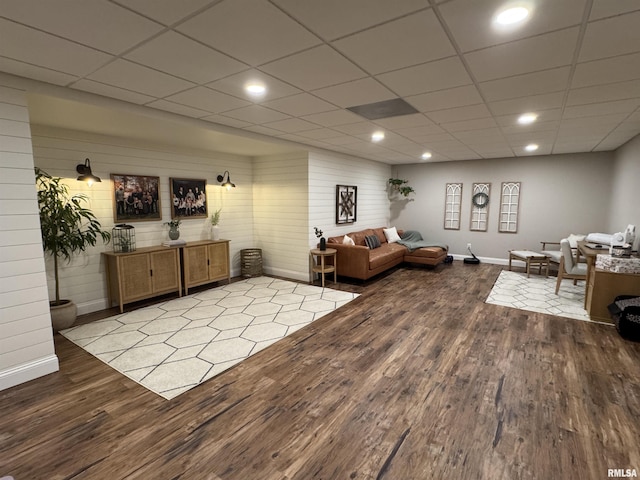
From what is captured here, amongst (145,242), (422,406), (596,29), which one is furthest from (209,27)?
(145,242)

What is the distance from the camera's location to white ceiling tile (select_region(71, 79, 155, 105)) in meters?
2.58

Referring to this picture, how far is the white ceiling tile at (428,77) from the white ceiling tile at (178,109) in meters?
2.04

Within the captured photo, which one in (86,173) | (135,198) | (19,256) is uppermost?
(86,173)

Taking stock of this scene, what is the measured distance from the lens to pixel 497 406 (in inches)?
89.6

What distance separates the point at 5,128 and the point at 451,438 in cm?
400

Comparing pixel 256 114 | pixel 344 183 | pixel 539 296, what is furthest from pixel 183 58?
pixel 539 296

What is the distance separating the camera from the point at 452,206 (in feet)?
25.5

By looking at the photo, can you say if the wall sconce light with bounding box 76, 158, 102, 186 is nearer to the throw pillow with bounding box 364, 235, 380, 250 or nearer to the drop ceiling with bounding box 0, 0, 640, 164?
the drop ceiling with bounding box 0, 0, 640, 164

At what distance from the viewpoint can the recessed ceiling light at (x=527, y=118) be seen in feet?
11.4

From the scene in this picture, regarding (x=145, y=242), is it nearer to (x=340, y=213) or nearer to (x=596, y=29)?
(x=340, y=213)

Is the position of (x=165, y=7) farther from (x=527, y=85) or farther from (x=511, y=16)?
(x=527, y=85)

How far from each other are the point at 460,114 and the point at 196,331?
12.9ft

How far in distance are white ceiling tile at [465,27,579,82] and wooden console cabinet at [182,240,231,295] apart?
4.38 metres

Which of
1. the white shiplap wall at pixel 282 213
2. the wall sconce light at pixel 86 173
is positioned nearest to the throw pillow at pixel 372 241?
the white shiplap wall at pixel 282 213
